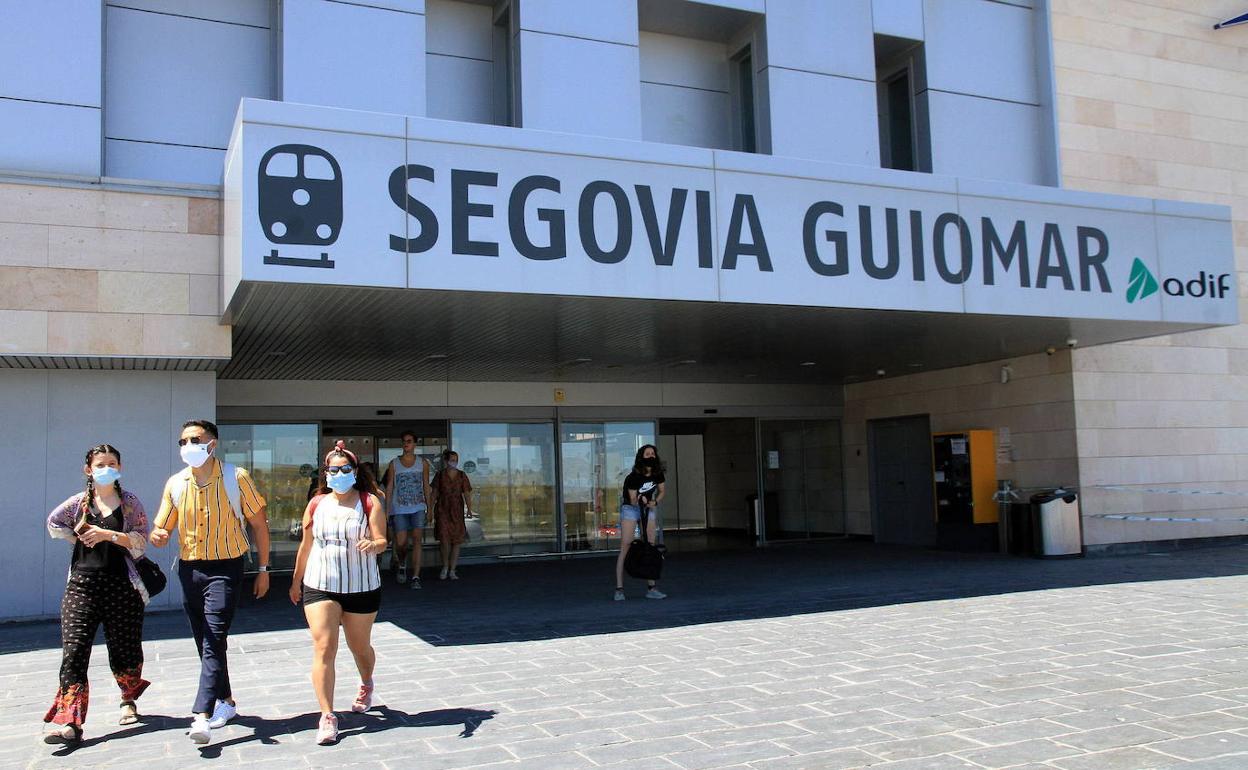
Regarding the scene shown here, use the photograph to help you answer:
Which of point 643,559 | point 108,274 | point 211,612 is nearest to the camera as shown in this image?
point 211,612

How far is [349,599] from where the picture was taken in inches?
208

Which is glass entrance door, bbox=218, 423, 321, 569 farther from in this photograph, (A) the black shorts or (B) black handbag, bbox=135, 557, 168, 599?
(A) the black shorts

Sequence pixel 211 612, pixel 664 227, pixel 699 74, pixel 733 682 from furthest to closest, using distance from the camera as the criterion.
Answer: pixel 699 74 < pixel 664 227 < pixel 733 682 < pixel 211 612

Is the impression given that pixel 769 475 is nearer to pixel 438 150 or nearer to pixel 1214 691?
pixel 438 150

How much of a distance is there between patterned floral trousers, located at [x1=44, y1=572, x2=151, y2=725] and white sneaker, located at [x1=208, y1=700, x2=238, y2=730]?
1.99 feet

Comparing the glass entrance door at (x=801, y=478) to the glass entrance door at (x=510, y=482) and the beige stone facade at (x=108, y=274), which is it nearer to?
the glass entrance door at (x=510, y=482)

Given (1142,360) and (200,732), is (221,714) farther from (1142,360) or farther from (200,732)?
(1142,360)

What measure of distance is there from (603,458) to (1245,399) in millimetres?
9598

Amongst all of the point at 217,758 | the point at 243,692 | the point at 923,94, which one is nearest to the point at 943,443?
the point at 923,94

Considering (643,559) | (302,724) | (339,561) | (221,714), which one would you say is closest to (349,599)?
(339,561)

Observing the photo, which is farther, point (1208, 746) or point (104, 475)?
point (104, 475)

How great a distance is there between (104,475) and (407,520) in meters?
6.69

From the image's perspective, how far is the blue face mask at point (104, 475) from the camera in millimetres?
5367

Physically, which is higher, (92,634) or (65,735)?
(92,634)
